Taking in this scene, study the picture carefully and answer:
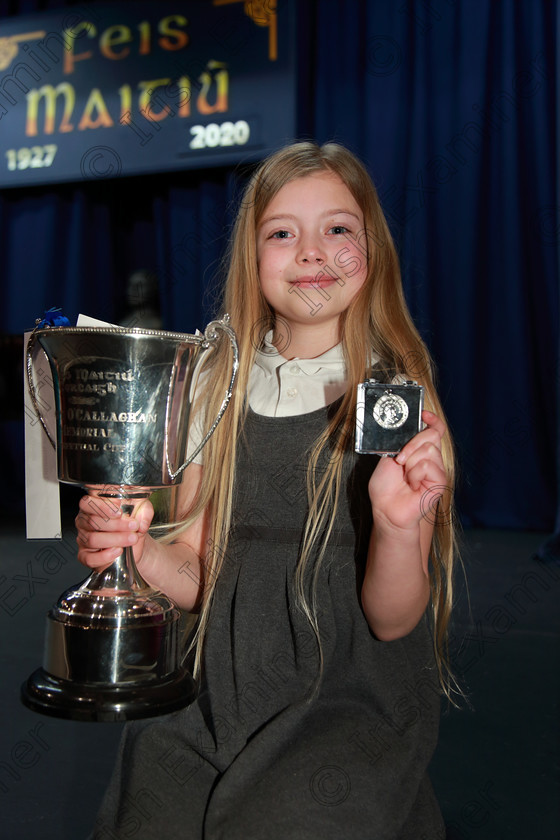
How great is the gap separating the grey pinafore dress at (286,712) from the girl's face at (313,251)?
0.13m

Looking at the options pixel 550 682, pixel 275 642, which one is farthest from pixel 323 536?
pixel 550 682

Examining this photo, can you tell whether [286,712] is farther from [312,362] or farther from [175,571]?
[312,362]

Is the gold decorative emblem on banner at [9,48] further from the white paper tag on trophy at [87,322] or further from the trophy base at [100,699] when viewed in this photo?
the trophy base at [100,699]

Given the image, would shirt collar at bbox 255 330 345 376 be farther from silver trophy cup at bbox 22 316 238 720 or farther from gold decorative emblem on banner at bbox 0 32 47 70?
gold decorative emblem on banner at bbox 0 32 47 70

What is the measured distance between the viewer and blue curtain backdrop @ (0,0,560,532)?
10.9ft

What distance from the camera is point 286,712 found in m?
0.79

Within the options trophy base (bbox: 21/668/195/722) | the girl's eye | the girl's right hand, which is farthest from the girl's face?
trophy base (bbox: 21/668/195/722)

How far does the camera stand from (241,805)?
751mm

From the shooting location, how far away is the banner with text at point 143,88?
3.43 metres

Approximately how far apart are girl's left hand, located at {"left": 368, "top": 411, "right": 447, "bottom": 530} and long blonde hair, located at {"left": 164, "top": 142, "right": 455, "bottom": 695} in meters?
0.13

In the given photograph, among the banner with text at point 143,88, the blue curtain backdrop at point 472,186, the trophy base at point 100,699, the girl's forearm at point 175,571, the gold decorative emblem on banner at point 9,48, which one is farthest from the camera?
the gold decorative emblem on banner at point 9,48

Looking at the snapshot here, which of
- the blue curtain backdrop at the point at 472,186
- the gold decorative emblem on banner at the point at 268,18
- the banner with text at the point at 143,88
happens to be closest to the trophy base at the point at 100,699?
the blue curtain backdrop at the point at 472,186

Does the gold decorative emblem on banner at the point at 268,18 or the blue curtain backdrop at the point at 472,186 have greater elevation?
the gold decorative emblem on banner at the point at 268,18

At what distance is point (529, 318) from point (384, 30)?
1414 mm
